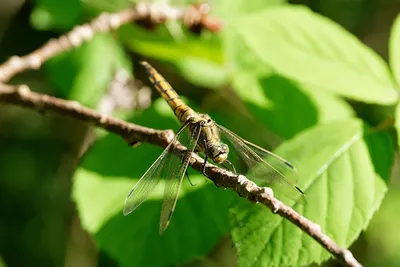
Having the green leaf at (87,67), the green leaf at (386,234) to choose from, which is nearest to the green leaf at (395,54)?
the green leaf at (87,67)

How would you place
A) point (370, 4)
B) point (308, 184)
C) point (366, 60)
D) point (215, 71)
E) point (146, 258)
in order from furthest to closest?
1. point (370, 4)
2. point (215, 71)
3. point (366, 60)
4. point (146, 258)
5. point (308, 184)

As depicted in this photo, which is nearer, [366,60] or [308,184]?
[308,184]

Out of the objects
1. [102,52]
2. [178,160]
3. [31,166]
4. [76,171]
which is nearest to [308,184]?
[178,160]

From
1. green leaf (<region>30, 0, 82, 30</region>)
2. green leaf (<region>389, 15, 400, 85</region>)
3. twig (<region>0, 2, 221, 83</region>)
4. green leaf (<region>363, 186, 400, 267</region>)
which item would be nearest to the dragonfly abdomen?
twig (<region>0, 2, 221, 83</region>)

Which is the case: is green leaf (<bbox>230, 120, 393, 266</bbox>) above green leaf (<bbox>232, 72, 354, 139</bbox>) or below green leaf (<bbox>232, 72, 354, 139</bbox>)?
above

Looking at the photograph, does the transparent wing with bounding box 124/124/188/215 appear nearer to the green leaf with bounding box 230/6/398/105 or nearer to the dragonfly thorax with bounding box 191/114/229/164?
the dragonfly thorax with bounding box 191/114/229/164

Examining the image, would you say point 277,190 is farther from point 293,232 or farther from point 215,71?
point 215,71
